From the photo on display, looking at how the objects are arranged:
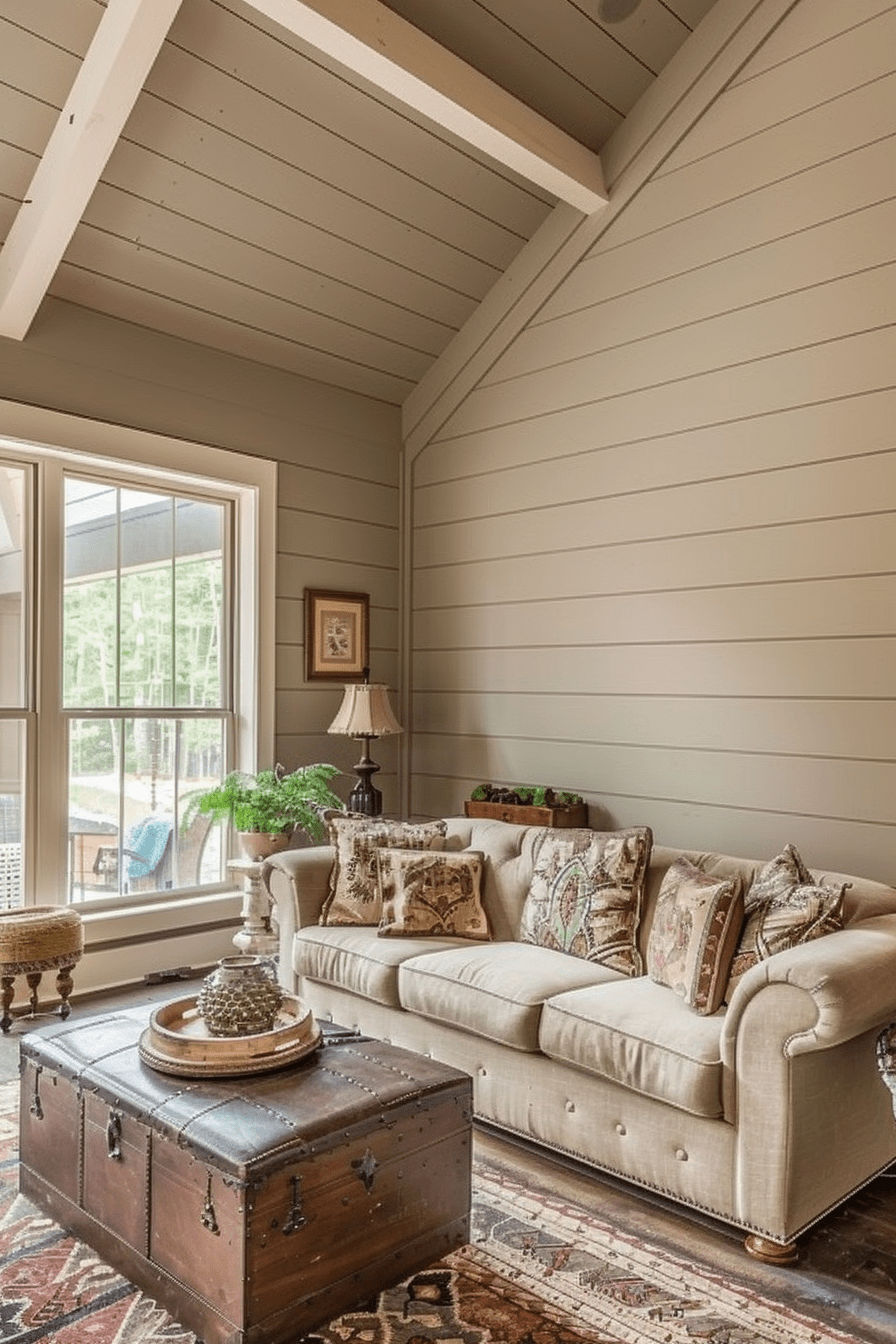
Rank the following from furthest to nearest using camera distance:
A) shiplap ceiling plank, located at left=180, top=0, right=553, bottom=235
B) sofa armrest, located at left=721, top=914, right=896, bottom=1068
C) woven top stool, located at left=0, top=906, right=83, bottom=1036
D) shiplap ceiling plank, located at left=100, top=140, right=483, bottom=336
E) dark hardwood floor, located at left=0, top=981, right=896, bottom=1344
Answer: shiplap ceiling plank, located at left=100, top=140, right=483, bottom=336
woven top stool, located at left=0, top=906, right=83, bottom=1036
shiplap ceiling plank, located at left=180, top=0, right=553, bottom=235
sofa armrest, located at left=721, top=914, right=896, bottom=1068
dark hardwood floor, located at left=0, top=981, right=896, bottom=1344

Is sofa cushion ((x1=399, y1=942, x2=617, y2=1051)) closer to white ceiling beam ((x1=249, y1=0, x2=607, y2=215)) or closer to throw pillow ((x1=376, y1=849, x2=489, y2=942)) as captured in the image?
throw pillow ((x1=376, y1=849, x2=489, y2=942))

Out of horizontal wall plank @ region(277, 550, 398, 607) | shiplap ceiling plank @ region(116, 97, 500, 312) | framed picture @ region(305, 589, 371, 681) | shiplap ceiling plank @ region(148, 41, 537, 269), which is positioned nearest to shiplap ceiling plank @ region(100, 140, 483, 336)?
shiplap ceiling plank @ region(116, 97, 500, 312)

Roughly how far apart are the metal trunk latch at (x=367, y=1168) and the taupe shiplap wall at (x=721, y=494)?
82.7 inches

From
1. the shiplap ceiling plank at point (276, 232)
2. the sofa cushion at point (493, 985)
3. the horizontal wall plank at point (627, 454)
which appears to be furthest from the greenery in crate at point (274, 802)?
the shiplap ceiling plank at point (276, 232)

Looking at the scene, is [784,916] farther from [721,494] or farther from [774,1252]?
[721,494]

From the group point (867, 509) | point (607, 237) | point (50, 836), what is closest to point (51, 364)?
point (50, 836)

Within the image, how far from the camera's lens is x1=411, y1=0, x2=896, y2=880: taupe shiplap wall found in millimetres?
3404

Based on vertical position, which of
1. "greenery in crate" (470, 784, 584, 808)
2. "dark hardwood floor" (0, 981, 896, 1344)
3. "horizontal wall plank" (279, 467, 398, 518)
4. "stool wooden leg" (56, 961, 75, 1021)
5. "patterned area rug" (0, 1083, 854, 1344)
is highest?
"horizontal wall plank" (279, 467, 398, 518)

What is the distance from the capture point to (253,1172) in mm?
1795

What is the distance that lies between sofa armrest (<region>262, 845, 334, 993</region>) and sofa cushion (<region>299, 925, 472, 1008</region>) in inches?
3.0

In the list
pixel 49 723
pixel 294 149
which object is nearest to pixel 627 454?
pixel 294 149

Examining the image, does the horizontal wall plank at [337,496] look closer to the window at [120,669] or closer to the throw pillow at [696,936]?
the window at [120,669]

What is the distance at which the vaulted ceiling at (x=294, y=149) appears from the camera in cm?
318

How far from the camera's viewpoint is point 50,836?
4023 millimetres
